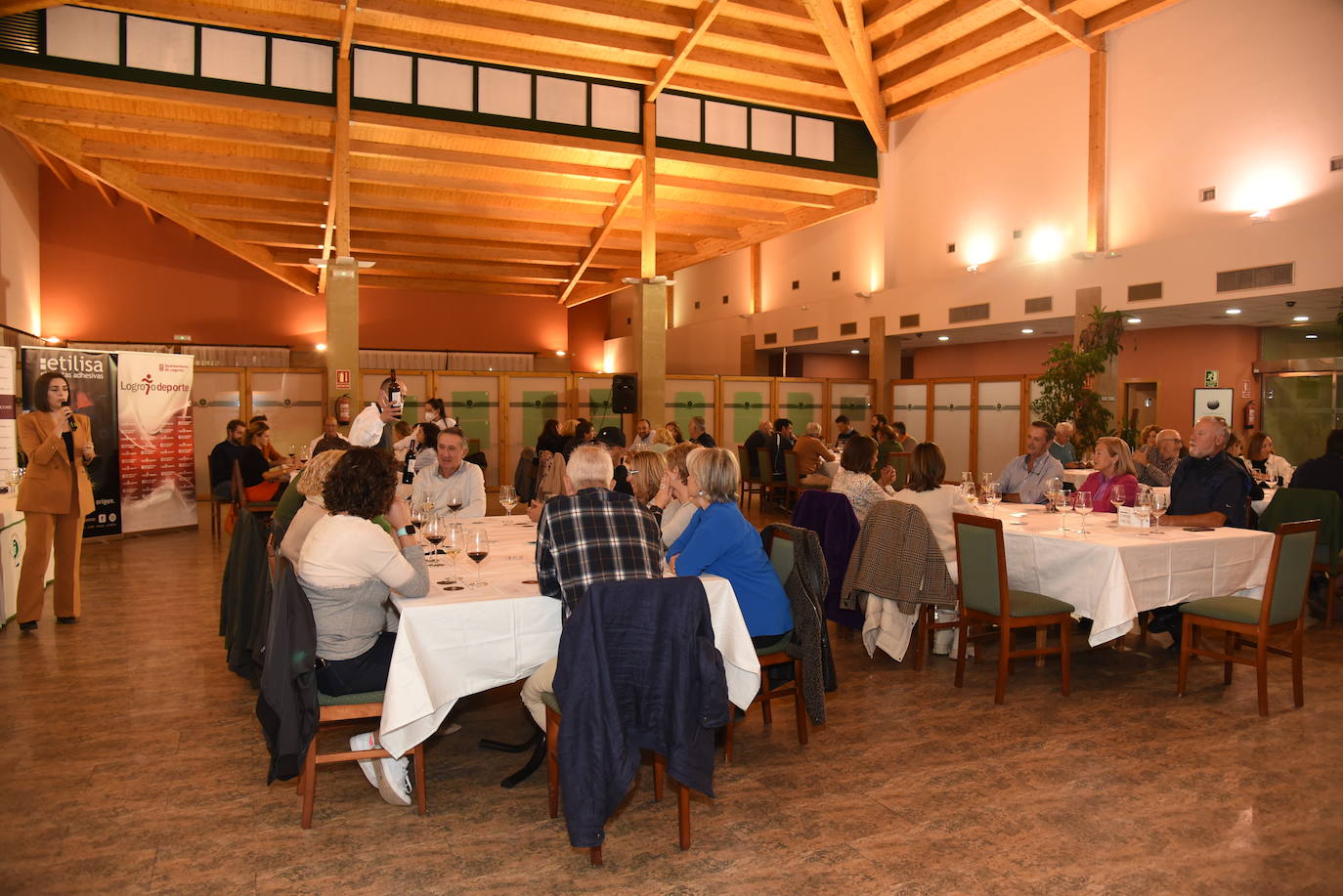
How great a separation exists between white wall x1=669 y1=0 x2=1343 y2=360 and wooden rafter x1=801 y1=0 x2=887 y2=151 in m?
2.06

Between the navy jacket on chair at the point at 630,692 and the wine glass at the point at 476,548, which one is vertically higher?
the wine glass at the point at 476,548

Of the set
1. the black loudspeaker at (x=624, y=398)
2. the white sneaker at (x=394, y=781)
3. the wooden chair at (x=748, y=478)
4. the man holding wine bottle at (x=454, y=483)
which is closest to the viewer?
the white sneaker at (x=394, y=781)

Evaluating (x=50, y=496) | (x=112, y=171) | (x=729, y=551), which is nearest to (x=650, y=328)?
(x=112, y=171)

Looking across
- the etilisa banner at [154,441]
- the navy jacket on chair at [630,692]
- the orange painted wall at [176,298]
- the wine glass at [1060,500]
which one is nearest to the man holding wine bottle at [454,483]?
the navy jacket on chair at [630,692]

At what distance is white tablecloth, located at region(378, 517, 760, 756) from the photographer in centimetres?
287

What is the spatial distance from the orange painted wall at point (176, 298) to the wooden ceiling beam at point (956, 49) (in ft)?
37.7

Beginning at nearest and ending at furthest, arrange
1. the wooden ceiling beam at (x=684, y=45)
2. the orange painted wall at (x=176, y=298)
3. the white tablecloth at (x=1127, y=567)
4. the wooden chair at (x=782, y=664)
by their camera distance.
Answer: the wooden chair at (x=782, y=664) → the white tablecloth at (x=1127, y=567) → the wooden ceiling beam at (x=684, y=45) → the orange painted wall at (x=176, y=298)

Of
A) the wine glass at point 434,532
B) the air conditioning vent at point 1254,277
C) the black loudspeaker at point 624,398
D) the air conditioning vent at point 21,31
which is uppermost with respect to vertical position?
the air conditioning vent at point 21,31

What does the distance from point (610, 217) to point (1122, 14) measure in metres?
7.26

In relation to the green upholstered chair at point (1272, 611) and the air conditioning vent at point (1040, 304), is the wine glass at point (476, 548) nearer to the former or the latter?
the green upholstered chair at point (1272, 611)

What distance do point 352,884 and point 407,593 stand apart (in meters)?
0.89

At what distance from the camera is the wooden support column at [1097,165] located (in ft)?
38.3

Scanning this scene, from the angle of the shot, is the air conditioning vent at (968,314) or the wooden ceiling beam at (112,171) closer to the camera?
the wooden ceiling beam at (112,171)

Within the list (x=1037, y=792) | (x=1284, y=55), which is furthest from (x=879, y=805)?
(x=1284, y=55)
